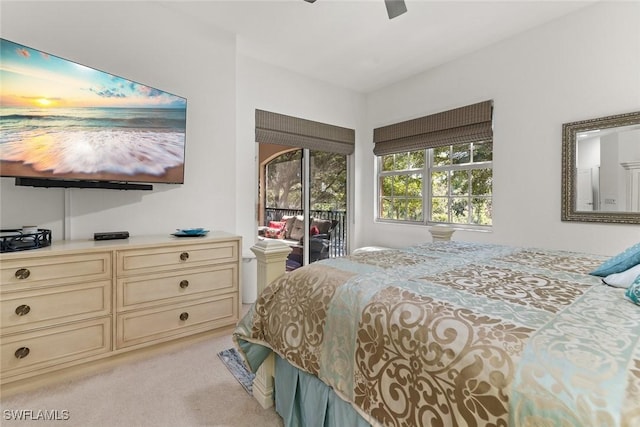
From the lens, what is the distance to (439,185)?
3680 mm

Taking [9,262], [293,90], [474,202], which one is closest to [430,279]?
[9,262]

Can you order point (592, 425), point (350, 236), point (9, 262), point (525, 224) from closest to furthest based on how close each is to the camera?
point (592, 425)
point (9, 262)
point (525, 224)
point (350, 236)

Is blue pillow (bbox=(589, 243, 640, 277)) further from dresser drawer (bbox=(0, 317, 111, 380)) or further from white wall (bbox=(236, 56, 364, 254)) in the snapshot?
white wall (bbox=(236, 56, 364, 254))

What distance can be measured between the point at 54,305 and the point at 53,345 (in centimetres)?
23

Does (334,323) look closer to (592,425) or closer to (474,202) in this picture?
(592,425)

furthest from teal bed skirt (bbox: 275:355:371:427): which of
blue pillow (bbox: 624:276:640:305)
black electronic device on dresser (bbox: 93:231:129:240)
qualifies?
black electronic device on dresser (bbox: 93:231:129:240)

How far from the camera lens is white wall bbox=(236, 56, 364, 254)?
324 cm

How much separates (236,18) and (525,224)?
3.32 meters

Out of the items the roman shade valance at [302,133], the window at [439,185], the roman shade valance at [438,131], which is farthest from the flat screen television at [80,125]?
the window at [439,185]

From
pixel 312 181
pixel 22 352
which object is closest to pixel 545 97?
pixel 312 181

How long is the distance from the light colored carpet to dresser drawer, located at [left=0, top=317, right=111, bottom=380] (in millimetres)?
149

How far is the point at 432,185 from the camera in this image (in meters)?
3.75

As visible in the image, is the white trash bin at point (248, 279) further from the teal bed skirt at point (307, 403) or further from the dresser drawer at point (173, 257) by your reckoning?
the teal bed skirt at point (307, 403)

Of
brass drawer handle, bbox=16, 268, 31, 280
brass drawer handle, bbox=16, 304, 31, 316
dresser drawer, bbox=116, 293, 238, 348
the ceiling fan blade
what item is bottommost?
dresser drawer, bbox=116, 293, 238, 348
